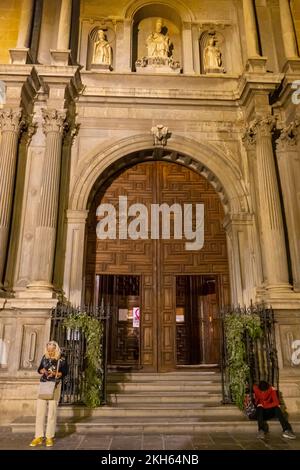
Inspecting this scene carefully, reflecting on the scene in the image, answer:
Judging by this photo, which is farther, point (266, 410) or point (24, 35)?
point (24, 35)

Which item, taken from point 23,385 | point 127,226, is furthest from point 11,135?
point 23,385

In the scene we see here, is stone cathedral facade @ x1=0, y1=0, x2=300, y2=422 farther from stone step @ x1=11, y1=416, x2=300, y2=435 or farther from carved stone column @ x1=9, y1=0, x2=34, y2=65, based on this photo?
stone step @ x1=11, y1=416, x2=300, y2=435

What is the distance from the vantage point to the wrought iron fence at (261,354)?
7.51m

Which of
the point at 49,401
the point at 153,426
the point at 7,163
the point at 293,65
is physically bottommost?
the point at 153,426

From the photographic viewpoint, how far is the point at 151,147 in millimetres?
10500

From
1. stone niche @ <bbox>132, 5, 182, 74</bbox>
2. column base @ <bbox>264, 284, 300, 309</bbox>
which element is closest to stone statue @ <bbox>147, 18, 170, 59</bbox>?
stone niche @ <bbox>132, 5, 182, 74</bbox>

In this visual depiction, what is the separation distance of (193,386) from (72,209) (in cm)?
510

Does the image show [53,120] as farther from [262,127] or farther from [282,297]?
[282,297]

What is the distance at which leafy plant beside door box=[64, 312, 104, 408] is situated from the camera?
702 cm

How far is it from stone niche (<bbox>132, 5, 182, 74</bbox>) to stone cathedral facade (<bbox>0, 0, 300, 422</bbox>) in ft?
0.17

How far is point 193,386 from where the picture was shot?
8312 mm

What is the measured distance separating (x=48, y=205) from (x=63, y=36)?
5.00 m

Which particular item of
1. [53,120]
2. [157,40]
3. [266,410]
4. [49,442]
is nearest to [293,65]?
[157,40]

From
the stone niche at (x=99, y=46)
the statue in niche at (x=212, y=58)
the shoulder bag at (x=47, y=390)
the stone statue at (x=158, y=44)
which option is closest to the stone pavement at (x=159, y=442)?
the shoulder bag at (x=47, y=390)
